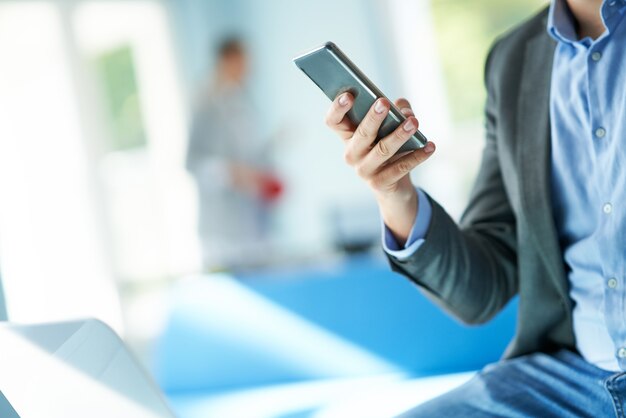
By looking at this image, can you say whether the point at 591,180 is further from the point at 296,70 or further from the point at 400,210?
the point at 296,70

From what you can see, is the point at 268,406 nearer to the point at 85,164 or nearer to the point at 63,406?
the point at 63,406

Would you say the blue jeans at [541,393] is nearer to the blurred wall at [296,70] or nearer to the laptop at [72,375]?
the laptop at [72,375]

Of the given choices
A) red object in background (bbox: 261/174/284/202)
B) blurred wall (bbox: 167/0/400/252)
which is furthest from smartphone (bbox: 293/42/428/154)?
blurred wall (bbox: 167/0/400/252)

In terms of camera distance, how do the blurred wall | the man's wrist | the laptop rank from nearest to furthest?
the laptop, the man's wrist, the blurred wall

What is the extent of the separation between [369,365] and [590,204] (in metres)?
1.39

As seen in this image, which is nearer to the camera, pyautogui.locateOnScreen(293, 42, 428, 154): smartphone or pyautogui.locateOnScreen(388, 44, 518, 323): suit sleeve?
pyautogui.locateOnScreen(293, 42, 428, 154): smartphone

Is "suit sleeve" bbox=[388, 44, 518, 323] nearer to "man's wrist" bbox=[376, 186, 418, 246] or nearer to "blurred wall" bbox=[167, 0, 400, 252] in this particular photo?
"man's wrist" bbox=[376, 186, 418, 246]

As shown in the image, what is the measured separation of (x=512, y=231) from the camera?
1499mm

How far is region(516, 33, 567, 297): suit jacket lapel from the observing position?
1343mm

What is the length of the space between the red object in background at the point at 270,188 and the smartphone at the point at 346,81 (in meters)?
3.71

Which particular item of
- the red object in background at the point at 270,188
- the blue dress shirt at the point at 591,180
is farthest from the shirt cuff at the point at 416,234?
the red object in background at the point at 270,188

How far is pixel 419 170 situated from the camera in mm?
6246

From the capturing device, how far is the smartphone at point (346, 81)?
117cm

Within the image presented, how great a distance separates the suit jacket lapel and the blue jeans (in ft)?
0.40
